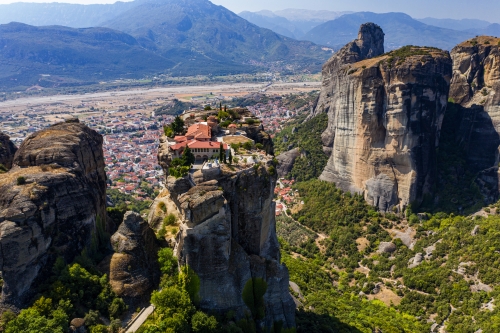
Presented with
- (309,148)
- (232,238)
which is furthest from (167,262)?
(309,148)

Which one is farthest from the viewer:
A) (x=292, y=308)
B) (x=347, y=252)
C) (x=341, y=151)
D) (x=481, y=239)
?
(x=341, y=151)

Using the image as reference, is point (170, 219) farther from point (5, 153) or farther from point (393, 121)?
point (393, 121)

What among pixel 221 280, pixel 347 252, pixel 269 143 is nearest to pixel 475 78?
pixel 347 252

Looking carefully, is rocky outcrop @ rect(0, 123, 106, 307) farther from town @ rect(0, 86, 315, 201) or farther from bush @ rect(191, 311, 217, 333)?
bush @ rect(191, 311, 217, 333)

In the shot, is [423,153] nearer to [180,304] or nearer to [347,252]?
[347,252]

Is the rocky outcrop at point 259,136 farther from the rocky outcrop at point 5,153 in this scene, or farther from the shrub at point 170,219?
the rocky outcrop at point 5,153

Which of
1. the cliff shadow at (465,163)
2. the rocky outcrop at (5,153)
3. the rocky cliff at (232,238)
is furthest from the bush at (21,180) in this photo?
the cliff shadow at (465,163)

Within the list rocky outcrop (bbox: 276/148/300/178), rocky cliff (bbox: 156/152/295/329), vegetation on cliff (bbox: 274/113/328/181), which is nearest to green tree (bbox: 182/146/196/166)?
rocky cliff (bbox: 156/152/295/329)
